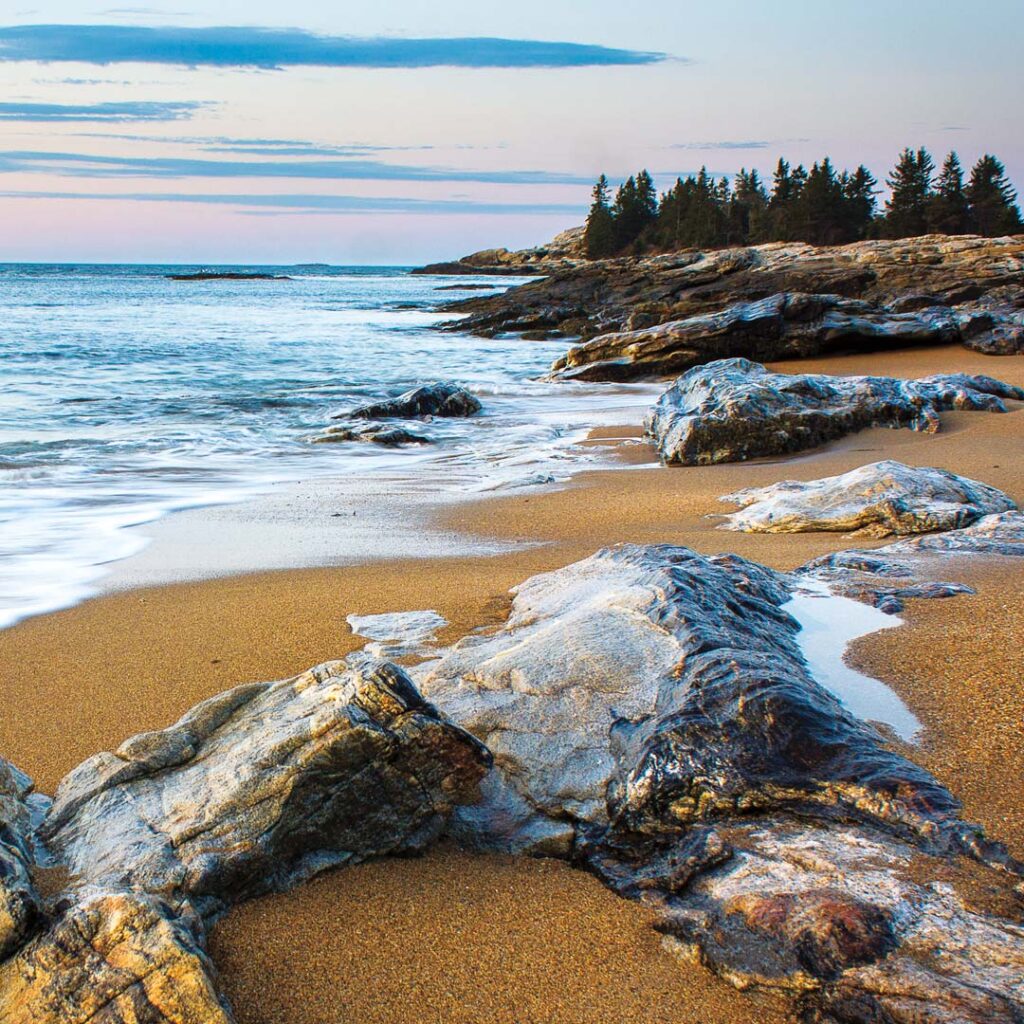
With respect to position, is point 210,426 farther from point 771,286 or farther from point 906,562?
point 771,286

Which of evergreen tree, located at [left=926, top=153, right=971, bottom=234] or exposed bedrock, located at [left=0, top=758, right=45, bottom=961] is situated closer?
exposed bedrock, located at [left=0, top=758, right=45, bottom=961]

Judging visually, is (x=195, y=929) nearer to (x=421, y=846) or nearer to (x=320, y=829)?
(x=320, y=829)

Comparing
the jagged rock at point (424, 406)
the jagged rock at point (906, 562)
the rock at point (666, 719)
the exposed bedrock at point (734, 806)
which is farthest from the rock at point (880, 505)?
the jagged rock at point (424, 406)

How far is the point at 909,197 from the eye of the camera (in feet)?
163

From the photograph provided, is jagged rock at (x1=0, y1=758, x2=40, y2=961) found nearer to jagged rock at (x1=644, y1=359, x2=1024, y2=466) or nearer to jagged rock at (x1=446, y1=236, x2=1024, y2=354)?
jagged rock at (x1=644, y1=359, x2=1024, y2=466)

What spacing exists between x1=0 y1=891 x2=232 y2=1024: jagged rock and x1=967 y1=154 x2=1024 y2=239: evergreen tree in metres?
51.3

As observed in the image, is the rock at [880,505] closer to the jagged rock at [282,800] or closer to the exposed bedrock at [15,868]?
the jagged rock at [282,800]

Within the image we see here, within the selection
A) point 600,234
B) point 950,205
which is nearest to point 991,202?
point 950,205

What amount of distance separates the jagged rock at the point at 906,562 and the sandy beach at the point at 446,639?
0.13 m

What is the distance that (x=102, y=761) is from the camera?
94.4 inches

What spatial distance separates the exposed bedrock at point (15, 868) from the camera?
1644 mm

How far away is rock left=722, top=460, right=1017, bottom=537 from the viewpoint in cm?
478

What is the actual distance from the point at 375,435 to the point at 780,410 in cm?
441

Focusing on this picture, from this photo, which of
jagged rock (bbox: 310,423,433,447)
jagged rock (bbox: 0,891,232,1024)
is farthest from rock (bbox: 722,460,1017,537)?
jagged rock (bbox: 310,423,433,447)
